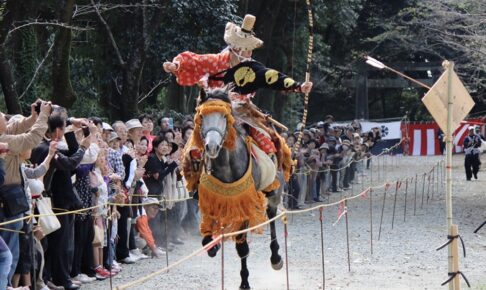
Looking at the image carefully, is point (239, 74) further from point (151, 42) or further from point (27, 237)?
point (151, 42)

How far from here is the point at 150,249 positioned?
471 inches

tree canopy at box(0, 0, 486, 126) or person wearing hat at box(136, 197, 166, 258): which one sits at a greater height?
tree canopy at box(0, 0, 486, 126)

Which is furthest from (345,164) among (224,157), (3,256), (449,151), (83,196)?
(3,256)

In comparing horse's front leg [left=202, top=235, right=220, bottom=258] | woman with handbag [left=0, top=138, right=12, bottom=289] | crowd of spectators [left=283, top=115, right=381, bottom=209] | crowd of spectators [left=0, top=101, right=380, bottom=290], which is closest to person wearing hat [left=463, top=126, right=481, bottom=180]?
crowd of spectators [left=283, top=115, right=381, bottom=209]

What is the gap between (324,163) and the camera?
73.5 feet

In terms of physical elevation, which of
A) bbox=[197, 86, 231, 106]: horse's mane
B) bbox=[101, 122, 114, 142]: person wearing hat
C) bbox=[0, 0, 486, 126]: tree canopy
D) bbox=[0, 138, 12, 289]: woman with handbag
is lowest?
bbox=[0, 138, 12, 289]: woman with handbag

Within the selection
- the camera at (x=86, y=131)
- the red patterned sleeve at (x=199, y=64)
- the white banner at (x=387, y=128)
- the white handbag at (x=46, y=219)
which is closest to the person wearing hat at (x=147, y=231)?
the camera at (x=86, y=131)

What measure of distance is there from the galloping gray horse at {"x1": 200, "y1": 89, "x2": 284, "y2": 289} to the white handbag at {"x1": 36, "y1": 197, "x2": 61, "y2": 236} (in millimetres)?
1637

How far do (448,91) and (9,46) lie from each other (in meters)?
9.11

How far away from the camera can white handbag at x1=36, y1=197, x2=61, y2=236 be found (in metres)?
8.62

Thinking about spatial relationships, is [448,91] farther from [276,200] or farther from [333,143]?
[333,143]

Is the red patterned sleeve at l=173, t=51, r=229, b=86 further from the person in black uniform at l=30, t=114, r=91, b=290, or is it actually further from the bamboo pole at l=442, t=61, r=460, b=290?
the bamboo pole at l=442, t=61, r=460, b=290

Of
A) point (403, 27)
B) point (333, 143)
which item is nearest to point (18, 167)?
point (333, 143)

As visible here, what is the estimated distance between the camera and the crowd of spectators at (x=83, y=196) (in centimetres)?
779
